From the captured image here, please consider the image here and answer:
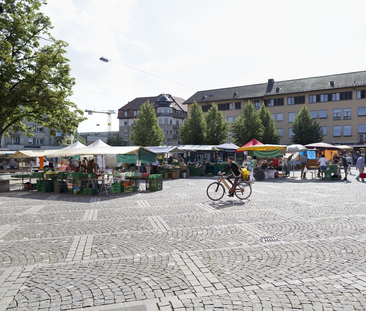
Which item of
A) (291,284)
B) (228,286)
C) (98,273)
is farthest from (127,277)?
(291,284)

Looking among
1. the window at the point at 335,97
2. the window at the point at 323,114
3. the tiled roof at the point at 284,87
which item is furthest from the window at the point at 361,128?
the tiled roof at the point at 284,87

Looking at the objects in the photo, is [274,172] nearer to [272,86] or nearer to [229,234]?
[229,234]

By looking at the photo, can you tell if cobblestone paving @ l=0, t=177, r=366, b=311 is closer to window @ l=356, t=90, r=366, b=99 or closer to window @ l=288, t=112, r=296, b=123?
window @ l=356, t=90, r=366, b=99

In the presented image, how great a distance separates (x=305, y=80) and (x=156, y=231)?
6368cm

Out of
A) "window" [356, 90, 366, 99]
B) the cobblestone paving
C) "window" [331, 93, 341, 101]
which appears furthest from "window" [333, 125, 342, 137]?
the cobblestone paving

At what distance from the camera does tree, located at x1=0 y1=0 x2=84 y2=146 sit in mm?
18719

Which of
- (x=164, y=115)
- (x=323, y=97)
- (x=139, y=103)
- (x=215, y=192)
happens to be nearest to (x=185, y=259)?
(x=215, y=192)

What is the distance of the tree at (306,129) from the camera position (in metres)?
55.4

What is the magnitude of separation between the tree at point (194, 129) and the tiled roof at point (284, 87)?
18.1 metres

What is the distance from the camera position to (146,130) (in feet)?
177

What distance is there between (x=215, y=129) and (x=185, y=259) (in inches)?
1903

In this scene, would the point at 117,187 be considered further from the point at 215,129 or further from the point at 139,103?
the point at 139,103

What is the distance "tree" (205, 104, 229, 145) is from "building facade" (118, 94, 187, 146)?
3428 centimetres

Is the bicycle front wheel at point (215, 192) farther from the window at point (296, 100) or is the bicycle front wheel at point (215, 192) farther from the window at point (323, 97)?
the window at point (296, 100)
